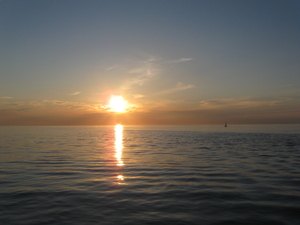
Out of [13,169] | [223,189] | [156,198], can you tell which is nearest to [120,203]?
[156,198]

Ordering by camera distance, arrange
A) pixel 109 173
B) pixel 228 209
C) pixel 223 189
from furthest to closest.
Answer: pixel 109 173
pixel 223 189
pixel 228 209

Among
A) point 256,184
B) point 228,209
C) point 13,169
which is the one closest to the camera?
point 228,209

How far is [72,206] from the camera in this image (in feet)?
34.7

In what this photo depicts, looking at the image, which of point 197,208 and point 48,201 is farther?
point 48,201

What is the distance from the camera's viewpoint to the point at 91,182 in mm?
15500

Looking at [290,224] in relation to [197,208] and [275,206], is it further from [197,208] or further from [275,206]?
[197,208]

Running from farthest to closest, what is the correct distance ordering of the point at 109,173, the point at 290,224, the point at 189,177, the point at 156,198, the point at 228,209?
the point at 109,173 → the point at 189,177 → the point at 156,198 → the point at 228,209 → the point at 290,224

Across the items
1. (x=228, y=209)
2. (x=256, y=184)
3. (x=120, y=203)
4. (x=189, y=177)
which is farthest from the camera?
(x=189, y=177)

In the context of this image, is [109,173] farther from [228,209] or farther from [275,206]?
[275,206]

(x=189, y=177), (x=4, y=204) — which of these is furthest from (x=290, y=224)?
(x=4, y=204)

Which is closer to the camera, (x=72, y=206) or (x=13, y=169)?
(x=72, y=206)

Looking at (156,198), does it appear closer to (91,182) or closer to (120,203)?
(120,203)

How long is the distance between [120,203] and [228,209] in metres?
5.00

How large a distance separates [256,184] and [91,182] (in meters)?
10.8
